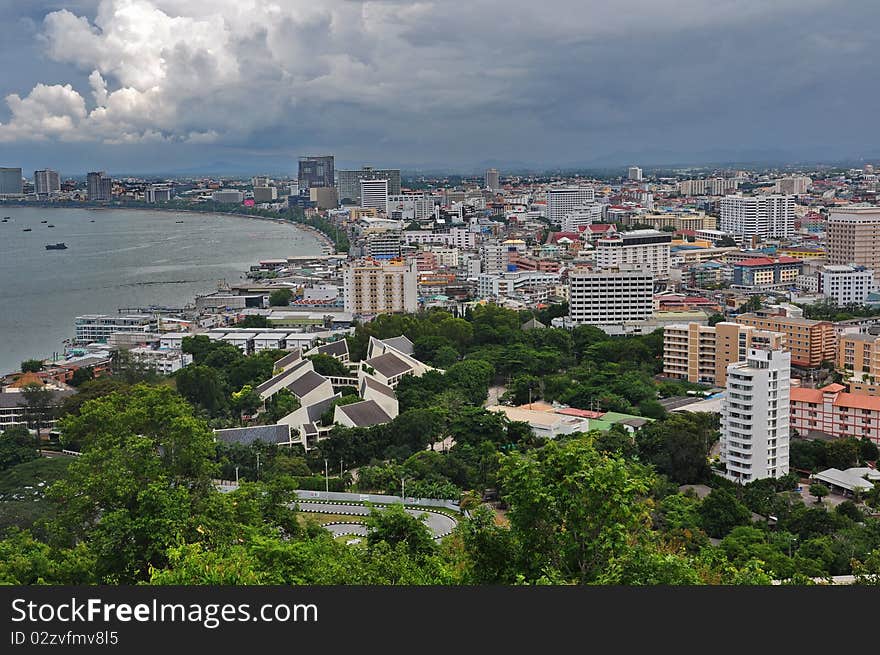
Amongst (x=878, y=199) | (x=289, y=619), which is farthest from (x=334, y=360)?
(x=878, y=199)

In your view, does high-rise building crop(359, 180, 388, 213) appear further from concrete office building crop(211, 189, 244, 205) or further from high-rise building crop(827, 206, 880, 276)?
high-rise building crop(827, 206, 880, 276)

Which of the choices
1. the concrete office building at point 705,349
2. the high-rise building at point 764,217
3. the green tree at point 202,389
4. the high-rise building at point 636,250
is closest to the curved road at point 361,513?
the green tree at point 202,389

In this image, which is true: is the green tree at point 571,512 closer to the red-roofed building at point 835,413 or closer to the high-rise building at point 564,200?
the red-roofed building at point 835,413

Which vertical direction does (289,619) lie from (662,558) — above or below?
above

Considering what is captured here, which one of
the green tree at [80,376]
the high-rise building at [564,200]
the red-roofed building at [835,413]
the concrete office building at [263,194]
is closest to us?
the red-roofed building at [835,413]

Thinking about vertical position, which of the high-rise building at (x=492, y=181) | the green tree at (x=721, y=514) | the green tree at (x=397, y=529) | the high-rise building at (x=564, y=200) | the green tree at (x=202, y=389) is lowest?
the green tree at (x=721, y=514)

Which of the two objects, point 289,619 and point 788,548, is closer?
point 289,619

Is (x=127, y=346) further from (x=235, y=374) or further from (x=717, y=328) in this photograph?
(x=717, y=328)
